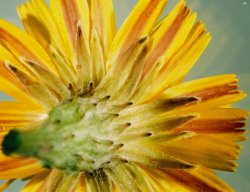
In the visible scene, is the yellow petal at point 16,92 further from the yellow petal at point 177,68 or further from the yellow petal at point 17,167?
the yellow petal at point 177,68

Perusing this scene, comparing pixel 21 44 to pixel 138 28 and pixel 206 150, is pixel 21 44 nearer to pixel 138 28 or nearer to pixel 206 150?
pixel 138 28

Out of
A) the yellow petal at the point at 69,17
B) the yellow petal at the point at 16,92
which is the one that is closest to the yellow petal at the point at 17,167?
the yellow petal at the point at 16,92

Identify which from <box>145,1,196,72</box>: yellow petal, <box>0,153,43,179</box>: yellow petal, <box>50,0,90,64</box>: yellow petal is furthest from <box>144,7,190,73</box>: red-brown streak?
<box>0,153,43,179</box>: yellow petal

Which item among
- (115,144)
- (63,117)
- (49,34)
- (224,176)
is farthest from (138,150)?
(224,176)

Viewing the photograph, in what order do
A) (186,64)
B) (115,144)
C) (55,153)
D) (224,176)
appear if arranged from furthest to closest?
(224,176) → (186,64) → (115,144) → (55,153)

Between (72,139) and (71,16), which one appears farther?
(71,16)

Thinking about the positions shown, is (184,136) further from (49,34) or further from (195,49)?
(49,34)

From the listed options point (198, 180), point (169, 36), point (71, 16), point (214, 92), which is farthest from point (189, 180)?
point (71, 16)
